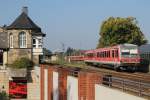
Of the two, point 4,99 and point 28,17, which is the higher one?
point 28,17

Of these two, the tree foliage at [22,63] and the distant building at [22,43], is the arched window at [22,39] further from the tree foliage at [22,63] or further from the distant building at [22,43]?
the tree foliage at [22,63]

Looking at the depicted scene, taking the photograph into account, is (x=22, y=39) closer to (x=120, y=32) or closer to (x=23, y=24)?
(x=23, y=24)

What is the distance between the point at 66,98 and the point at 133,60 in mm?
23727

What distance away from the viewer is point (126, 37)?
8919cm

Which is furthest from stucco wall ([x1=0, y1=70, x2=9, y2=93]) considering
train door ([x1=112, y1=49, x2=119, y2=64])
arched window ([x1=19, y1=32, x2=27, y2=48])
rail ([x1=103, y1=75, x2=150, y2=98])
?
rail ([x1=103, y1=75, x2=150, y2=98])

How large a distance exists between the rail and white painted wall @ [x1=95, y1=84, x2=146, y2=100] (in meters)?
0.22

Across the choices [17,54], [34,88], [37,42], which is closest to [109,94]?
[34,88]

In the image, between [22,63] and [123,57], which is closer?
[123,57]

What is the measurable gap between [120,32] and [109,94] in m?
74.4

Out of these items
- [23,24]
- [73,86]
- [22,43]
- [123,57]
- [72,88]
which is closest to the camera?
[73,86]

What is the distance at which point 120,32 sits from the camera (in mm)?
91188

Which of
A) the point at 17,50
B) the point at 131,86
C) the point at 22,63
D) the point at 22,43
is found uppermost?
the point at 22,43

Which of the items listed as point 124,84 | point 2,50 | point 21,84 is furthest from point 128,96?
point 2,50

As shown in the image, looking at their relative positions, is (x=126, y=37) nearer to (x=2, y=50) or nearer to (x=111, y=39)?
(x=111, y=39)
